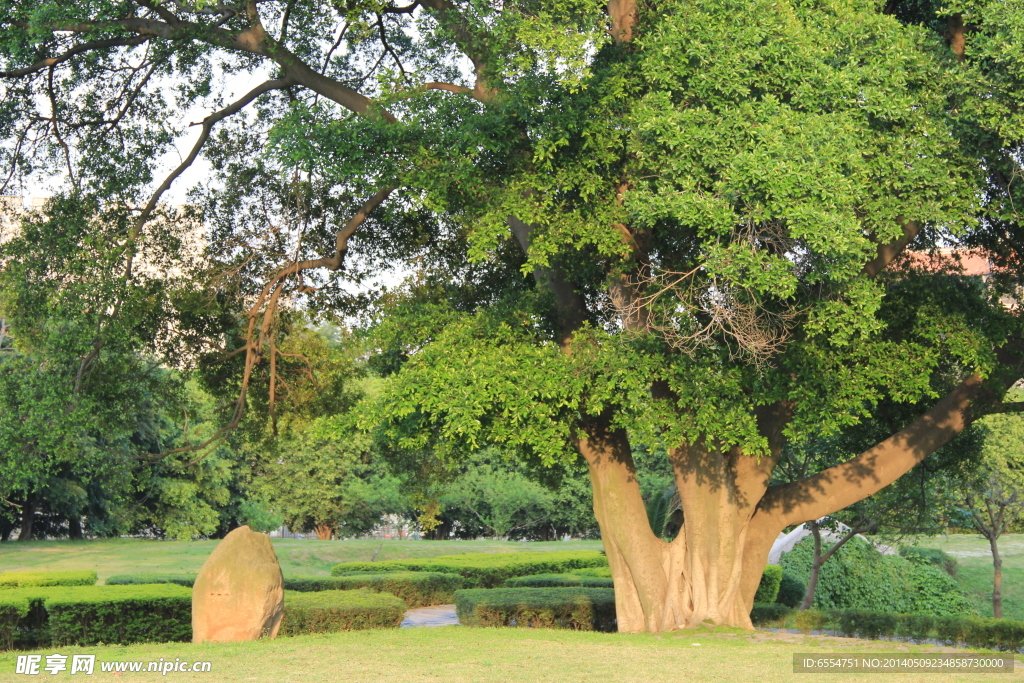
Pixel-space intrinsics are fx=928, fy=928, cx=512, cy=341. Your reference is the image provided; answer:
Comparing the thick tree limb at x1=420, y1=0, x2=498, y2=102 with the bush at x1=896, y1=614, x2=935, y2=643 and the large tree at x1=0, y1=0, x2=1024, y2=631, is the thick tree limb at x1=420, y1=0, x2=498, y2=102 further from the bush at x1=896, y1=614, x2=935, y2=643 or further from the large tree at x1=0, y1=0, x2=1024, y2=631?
the bush at x1=896, y1=614, x2=935, y2=643

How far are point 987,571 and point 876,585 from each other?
10280 millimetres

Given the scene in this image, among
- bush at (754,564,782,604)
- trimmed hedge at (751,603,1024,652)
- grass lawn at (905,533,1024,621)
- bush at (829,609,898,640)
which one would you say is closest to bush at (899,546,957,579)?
grass lawn at (905,533,1024,621)

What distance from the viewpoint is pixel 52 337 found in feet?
38.0

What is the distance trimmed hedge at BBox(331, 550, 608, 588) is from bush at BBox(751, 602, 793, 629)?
7163 mm

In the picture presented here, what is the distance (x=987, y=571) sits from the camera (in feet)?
91.3

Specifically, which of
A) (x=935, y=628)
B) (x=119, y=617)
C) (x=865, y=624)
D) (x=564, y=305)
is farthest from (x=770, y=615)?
(x=119, y=617)

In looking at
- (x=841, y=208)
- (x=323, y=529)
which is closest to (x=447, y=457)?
(x=841, y=208)

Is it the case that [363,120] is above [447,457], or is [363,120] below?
above

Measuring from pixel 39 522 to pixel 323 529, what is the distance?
10479mm

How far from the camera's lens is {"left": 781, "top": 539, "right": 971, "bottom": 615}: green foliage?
64.8 ft

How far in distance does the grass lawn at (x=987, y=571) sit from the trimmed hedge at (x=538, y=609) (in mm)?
13059

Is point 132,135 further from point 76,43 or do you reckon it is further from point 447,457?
point 447,457

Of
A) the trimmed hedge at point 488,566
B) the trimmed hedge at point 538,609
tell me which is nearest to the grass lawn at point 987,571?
the trimmed hedge at point 488,566

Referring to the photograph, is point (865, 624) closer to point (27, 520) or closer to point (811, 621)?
point (811, 621)
